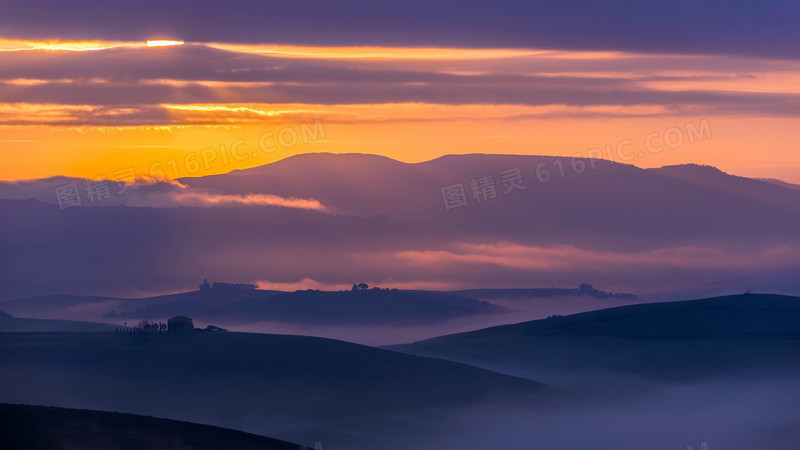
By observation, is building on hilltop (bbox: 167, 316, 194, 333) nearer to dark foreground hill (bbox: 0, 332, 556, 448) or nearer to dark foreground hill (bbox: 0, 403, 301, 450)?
dark foreground hill (bbox: 0, 332, 556, 448)

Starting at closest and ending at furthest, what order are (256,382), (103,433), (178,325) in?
(103,433) < (256,382) < (178,325)

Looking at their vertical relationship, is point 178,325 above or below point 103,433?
above

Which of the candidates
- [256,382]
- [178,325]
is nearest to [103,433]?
[256,382]

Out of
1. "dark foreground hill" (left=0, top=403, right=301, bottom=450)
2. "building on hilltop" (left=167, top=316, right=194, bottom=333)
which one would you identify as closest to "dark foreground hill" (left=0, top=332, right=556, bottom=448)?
"building on hilltop" (left=167, top=316, right=194, bottom=333)

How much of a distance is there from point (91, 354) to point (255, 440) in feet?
391

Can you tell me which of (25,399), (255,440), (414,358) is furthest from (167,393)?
(255,440)

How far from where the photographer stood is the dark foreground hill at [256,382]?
453 feet

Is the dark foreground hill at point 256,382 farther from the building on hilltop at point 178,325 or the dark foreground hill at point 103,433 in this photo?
the dark foreground hill at point 103,433

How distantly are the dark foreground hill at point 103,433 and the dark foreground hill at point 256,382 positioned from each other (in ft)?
158

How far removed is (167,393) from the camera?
517 ft

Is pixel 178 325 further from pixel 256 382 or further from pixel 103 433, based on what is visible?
pixel 103 433

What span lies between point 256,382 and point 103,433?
98560 mm

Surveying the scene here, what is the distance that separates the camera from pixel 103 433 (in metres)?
62.5

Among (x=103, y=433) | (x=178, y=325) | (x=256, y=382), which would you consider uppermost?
(x=178, y=325)
